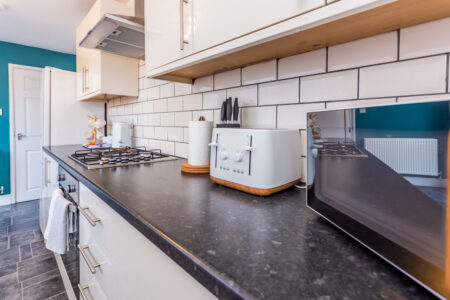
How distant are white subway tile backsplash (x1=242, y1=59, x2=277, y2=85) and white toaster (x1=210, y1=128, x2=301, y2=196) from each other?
31cm

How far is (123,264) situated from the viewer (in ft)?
2.36

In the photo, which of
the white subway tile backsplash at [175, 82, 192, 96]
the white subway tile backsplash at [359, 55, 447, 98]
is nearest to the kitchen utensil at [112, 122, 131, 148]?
the white subway tile backsplash at [175, 82, 192, 96]

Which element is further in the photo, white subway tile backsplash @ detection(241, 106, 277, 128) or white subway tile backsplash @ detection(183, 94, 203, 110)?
white subway tile backsplash @ detection(183, 94, 203, 110)

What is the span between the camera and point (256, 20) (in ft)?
2.23

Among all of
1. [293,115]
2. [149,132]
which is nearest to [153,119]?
[149,132]

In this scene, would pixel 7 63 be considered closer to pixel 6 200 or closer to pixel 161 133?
pixel 6 200

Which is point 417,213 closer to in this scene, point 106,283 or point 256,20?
point 256,20

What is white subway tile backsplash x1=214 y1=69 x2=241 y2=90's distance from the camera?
3.87ft

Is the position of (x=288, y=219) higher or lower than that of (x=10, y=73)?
lower

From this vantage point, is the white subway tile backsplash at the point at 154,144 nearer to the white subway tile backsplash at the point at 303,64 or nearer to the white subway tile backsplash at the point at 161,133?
the white subway tile backsplash at the point at 161,133

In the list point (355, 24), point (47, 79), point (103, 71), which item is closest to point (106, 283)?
point (355, 24)

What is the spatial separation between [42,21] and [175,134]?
219cm

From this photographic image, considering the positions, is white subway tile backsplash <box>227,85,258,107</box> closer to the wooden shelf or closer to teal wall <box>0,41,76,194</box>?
the wooden shelf

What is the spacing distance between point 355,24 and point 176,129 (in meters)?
1.28
